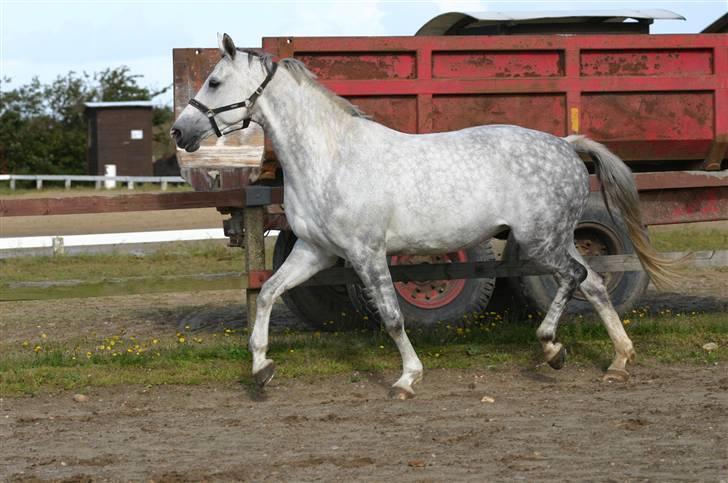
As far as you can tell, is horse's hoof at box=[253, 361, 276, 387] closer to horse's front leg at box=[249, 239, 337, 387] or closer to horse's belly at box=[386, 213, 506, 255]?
horse's front leg at box=[249, 239, 337, 387]

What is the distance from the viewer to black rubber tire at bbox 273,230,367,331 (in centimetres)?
1000

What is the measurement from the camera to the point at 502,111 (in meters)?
9.54

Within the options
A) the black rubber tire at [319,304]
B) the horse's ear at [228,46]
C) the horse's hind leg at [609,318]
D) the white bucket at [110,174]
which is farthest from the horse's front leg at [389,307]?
the white bucket at [110,174]

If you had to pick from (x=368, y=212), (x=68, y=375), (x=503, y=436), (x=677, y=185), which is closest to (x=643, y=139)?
(x=677, y=185)

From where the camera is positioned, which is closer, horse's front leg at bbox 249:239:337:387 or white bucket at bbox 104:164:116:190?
horse's front leg at bbox 249:239:337:387

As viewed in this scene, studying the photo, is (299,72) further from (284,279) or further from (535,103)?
(535,103)

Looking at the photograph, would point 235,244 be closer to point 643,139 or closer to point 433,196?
point 433,196

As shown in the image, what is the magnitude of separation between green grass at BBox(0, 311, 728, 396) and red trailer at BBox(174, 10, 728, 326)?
0.58 m

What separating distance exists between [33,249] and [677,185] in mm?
10412

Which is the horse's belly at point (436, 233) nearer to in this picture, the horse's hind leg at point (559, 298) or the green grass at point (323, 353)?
the horse's hind leg at point (559, 298)

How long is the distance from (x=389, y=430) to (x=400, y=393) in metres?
0.94

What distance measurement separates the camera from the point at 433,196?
7.50 meters

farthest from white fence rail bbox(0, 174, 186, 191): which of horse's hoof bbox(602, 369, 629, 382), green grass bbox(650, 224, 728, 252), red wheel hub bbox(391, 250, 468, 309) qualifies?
horse's hoof bbox(602, 369, 629, 382)

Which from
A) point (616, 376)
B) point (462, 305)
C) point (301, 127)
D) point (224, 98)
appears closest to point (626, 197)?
point (616, 376)
